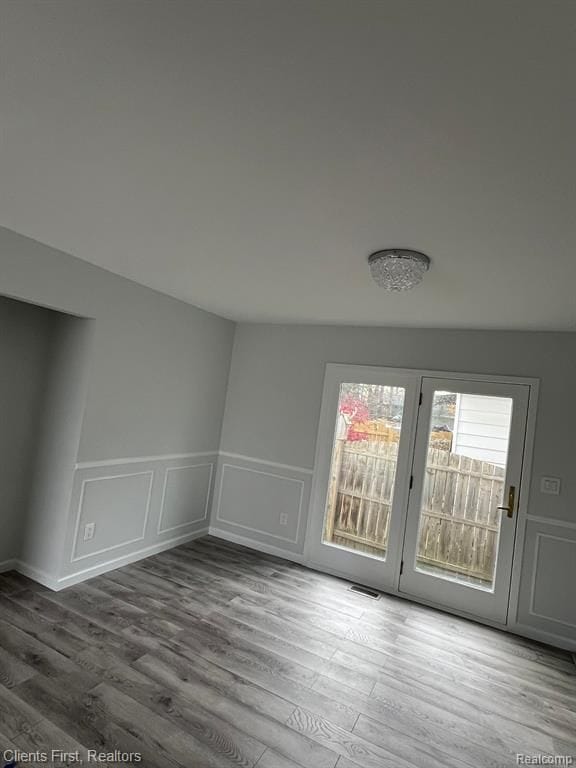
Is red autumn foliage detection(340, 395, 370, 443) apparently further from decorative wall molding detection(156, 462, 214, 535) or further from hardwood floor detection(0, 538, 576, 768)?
decorative wall molding detection(156, 462, 214, 535)

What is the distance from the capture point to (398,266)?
2098mm

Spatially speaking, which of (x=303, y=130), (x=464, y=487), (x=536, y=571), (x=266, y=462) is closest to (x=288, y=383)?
(x=266, y=462)

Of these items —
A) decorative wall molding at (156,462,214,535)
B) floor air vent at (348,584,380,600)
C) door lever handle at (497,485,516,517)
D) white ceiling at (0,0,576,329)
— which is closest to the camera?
white ceiling at (0,0,576,329)

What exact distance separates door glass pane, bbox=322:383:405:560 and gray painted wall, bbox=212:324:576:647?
280mm

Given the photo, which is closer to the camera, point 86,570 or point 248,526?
point 86,570

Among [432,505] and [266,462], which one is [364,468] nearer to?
[432,505]

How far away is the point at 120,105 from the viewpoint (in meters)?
1.27

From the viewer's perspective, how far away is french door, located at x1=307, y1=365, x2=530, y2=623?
11.0 ft

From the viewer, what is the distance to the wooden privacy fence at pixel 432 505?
3402 mm

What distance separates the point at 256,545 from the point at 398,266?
3.37 m

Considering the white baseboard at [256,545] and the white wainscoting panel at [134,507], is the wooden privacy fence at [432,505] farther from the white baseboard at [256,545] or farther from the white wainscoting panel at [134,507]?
the white wainscoting panel at [134,507]

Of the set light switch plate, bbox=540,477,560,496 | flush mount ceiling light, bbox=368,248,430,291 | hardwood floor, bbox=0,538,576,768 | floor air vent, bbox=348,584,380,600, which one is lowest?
hardwood floor, bbox=0,538,576,768

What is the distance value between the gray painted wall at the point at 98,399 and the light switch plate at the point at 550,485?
3316mm

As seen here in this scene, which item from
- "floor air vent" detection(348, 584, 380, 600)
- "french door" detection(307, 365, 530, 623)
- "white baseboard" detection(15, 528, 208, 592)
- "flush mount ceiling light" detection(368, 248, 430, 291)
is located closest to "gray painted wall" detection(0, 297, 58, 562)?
"white baseboard" detection(15, 528, 208, 592)
